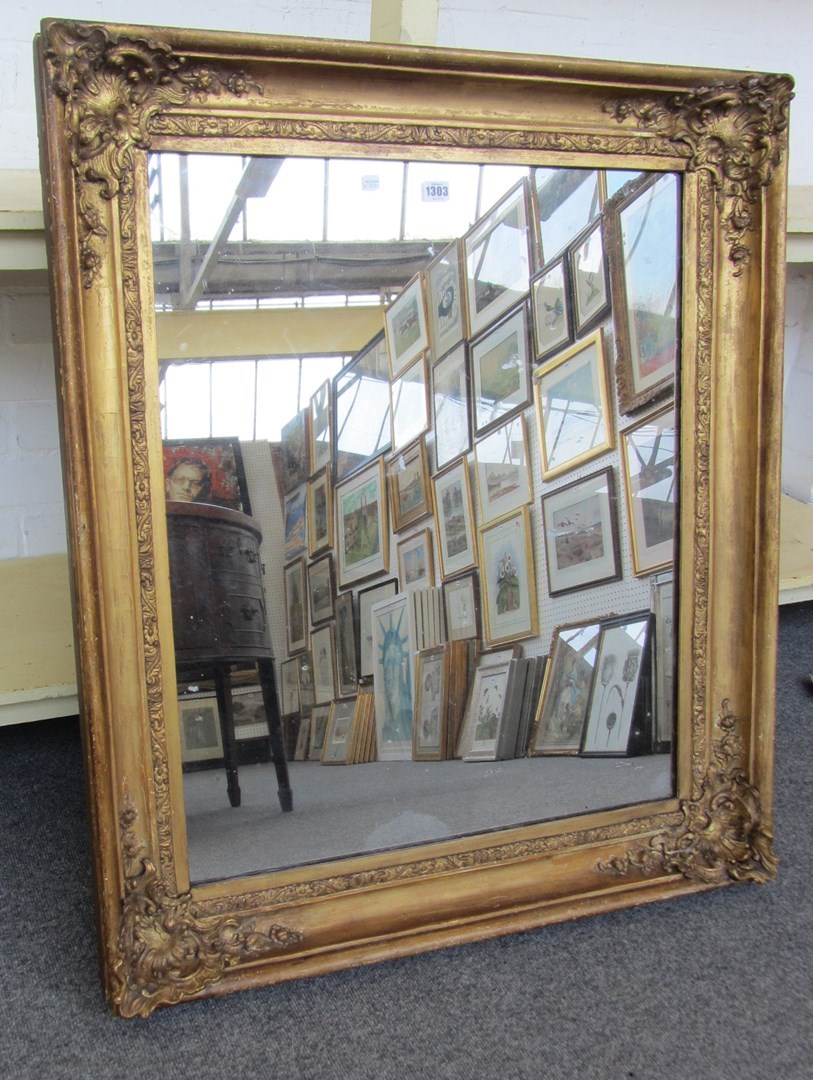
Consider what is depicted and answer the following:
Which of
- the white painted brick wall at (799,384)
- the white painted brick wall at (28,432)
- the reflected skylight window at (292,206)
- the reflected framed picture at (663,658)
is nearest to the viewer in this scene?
the reflected skylight window at (292,206)

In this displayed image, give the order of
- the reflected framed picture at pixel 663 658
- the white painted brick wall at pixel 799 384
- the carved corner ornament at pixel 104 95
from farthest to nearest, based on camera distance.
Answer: the white painted brick wall at pixel 799 384
the reflected framed picture at pixel 663 658
the carved corner ornament at pixel 104 95

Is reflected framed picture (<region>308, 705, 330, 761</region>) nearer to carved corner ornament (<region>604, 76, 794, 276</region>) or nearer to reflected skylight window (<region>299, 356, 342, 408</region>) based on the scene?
reflected skylight window (<region>299, 356, 342, 408</region>)

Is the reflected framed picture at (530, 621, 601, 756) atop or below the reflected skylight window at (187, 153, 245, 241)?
below

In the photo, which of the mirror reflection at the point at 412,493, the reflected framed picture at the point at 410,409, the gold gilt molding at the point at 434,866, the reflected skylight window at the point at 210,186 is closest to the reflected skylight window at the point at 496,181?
the mirror reflection at the point at 412,493

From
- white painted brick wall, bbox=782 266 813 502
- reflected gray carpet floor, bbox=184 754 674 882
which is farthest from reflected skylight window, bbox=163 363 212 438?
white painted brick wall, bbox=782 266 813 502

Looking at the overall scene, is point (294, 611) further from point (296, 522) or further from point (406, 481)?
point (406, 481)

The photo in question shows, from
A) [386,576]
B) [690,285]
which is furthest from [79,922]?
[690,285]

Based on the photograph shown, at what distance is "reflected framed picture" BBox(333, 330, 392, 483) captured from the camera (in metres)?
1.26

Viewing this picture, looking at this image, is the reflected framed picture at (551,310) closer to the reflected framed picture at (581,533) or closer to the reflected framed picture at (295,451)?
the reflected framed picture at (581,533)

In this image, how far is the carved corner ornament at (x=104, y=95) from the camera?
1069 mm

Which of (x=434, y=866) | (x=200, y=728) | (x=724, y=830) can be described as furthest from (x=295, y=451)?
(x=724, y=830)

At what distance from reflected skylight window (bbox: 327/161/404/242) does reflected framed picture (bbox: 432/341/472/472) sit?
0.63 feet

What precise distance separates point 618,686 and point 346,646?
395 millimetres

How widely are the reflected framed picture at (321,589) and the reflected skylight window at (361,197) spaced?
0.41 metres
